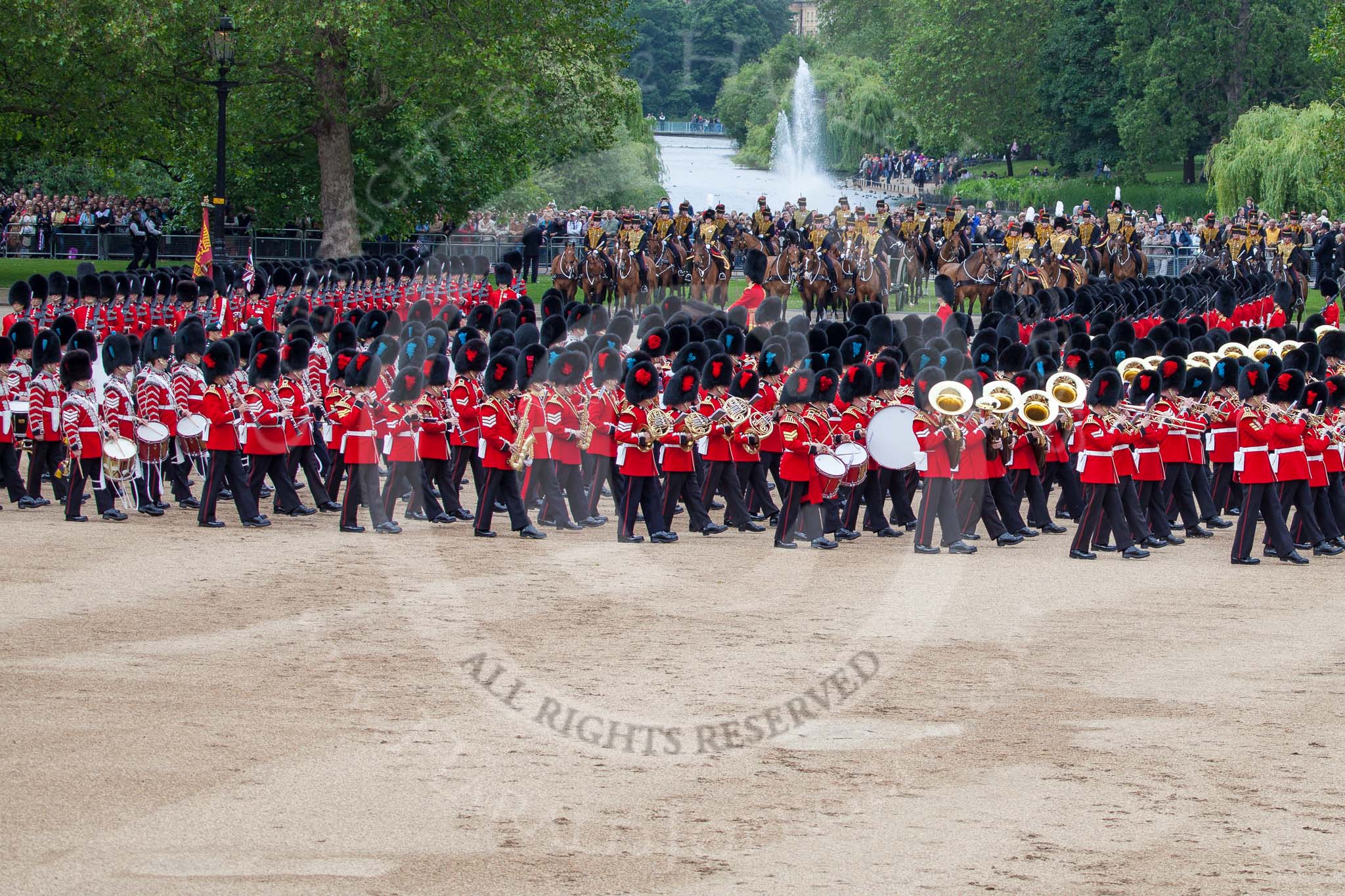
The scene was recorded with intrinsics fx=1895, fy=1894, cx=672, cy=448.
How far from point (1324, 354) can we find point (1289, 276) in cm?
1498

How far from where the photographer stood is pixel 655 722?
26.2 ft

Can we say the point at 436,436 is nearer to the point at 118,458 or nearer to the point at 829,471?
the point at 118,458

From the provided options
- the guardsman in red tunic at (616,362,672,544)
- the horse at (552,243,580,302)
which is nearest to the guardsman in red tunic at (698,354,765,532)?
the guardsman in red tunic at (616,362,672,544)

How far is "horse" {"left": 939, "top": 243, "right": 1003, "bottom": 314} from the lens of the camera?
25969 millimetres

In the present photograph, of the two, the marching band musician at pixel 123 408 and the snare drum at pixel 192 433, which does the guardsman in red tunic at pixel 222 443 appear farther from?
the marching band musician at pixel 123 408

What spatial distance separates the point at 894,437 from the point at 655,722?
4754 mm

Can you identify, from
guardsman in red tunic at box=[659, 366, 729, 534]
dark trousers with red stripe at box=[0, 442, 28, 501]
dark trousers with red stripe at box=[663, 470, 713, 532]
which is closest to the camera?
guardsman in red tunic at box=[659, 366, 729, 534]

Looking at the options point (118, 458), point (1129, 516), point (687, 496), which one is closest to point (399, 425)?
point (118, 458)

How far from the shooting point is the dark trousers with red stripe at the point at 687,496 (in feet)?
40.6

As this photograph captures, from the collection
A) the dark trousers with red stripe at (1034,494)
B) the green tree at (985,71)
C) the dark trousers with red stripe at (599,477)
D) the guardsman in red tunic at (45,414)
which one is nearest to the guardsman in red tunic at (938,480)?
the dark trousers with red stripe at (1034,494)

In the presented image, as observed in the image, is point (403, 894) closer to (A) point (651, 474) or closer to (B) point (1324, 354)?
(A) point (651, 474)

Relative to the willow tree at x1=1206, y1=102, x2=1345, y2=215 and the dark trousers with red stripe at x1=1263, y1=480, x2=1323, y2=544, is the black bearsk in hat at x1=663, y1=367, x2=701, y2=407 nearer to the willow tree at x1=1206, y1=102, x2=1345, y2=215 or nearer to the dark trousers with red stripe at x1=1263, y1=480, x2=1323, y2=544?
the dark trousers with red stripe at x1=1263, y1=480, x2=1323, y2=544

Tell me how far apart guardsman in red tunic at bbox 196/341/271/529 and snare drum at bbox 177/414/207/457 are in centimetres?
6

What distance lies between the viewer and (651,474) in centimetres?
1222
